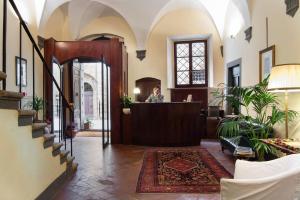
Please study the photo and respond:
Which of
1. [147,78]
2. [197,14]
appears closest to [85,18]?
[147,78]

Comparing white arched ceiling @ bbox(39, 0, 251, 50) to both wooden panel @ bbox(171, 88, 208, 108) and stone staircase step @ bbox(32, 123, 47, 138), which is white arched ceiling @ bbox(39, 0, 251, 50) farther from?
stone staircase step @ bbox(32, 123, 47, 138)

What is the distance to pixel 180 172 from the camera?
4.35 meters

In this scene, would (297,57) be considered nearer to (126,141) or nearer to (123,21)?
(126,141)

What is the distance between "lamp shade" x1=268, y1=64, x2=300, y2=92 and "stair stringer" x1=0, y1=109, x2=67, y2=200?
10.0ft

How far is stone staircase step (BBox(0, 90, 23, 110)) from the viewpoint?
2.26 m

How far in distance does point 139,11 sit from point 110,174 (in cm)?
562

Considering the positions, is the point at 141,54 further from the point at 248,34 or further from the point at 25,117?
the point at 25,117

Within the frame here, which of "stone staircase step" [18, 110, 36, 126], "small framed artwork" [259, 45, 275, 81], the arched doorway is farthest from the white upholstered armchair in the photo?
the arched doorway

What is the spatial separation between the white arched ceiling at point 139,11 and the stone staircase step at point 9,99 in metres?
5.42

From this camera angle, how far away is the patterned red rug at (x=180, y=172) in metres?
3.58

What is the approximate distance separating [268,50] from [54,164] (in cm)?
442

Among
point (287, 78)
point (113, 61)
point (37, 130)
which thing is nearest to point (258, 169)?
point (287, 78)

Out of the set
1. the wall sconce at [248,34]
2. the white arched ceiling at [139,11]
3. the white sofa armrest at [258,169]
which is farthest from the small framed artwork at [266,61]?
the white sofa armrest at [258,169]

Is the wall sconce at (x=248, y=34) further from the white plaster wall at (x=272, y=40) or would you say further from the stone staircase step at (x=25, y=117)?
the stone staircase step at (x=25, y=117)
